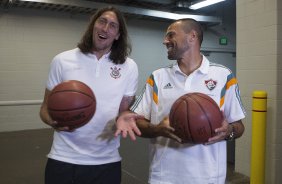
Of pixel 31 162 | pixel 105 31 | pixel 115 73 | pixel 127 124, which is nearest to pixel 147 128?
pixel 127 124

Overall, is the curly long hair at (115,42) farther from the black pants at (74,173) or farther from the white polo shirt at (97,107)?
the black pants at (74,173)

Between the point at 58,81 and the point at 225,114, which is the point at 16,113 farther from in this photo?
the point at 225,114

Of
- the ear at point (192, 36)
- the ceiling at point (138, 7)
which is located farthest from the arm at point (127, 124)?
the ceiling at point (138, 7)

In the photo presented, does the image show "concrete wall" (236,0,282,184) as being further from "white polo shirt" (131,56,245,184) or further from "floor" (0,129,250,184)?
"white polo shirt" (131,56,245,184)

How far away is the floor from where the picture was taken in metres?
3.85

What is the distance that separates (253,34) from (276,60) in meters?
0.49

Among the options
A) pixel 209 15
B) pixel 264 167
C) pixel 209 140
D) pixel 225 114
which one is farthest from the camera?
pixel 209 15

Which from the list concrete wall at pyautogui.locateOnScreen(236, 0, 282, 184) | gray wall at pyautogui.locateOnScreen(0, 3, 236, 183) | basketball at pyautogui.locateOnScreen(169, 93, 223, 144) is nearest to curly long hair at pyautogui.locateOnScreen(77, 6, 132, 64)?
basketball at pyautogui.locateOnScreen(169, 93, 223, 144)

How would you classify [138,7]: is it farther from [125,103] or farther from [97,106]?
[97,106]

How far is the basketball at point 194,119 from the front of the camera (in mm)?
1545

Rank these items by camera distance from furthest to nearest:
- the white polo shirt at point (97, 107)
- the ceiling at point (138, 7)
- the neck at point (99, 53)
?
1. the ceiling at point (138, 7)
2. the neck at point (99, 53)
3. the white polo shirt at point (97, 107)

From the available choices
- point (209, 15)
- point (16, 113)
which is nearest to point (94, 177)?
point (16, 113)

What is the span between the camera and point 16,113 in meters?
6.80

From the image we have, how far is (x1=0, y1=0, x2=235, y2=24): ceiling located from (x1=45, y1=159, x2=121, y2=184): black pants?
16.8 feet
